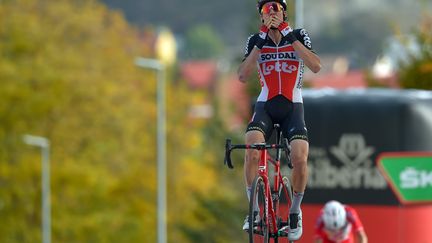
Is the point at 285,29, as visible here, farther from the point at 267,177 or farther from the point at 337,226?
the point at 337,226

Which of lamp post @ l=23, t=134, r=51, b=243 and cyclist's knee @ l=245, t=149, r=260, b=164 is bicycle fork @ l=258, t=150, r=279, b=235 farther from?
lamp post @ l=23, t=134, r=51, b=243

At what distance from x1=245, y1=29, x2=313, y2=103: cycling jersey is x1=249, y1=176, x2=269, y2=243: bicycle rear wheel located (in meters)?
0.89

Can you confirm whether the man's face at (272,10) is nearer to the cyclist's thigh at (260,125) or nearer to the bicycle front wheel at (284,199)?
the cyclist's thigh at (260,125)

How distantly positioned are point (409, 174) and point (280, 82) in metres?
12.6

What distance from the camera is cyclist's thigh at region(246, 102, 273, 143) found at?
17000 millimetres

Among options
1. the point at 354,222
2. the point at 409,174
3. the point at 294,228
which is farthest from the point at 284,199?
the point at 409,174

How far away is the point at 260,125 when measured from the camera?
17.0 m

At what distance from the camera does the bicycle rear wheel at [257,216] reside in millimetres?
16672

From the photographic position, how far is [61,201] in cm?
6794

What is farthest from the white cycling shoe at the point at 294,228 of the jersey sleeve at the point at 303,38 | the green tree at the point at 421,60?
the green tree at the point at 421,60

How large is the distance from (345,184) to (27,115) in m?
36.7

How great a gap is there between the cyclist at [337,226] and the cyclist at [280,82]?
1.80 meters

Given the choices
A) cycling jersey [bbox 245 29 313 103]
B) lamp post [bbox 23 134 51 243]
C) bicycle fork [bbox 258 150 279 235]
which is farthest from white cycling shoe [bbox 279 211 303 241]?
lamp post [bbox 23 134 51 243]

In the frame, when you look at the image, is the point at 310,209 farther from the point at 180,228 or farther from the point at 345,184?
the point at 180,228
